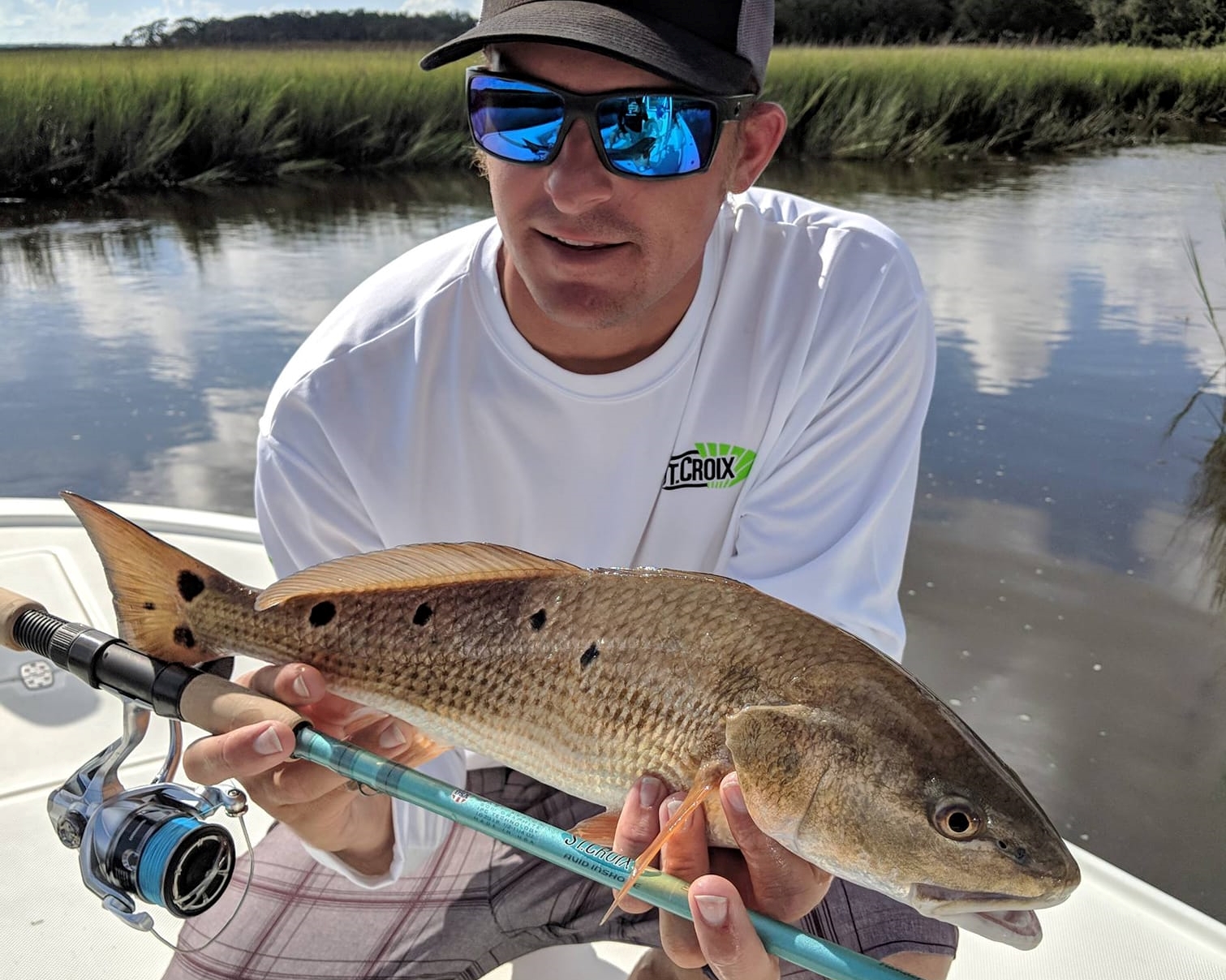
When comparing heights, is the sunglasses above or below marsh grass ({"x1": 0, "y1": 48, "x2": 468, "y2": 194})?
above

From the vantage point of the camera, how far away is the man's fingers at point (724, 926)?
4.91 ft

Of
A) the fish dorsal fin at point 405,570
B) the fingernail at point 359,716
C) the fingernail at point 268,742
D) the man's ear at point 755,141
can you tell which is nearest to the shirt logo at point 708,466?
the man's ear at point 755,141

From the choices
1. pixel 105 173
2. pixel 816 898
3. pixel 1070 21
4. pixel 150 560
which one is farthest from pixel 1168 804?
pixel 1070 21

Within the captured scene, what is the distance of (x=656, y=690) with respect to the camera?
1.62 meters

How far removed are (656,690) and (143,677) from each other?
2.89 feet

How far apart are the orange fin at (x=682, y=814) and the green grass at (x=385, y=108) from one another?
1730 centimetres

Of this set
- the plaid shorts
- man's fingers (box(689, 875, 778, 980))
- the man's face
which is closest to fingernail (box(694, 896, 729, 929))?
man's fingers (box(689, 875, 778, 980))

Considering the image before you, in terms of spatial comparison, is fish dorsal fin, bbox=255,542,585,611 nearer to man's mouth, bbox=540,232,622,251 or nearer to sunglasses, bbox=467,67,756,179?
man's mouth, bbox=540,232,622,251

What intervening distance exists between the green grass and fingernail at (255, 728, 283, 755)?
16.8 meters

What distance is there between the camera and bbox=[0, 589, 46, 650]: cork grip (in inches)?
79.4

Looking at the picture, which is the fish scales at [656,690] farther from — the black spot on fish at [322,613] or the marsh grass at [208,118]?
the marsh grass at [208,118]

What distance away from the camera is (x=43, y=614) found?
2049 mm

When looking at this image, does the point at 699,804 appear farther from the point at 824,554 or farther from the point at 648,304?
the point at 648,304

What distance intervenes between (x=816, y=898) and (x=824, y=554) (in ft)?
2.53
